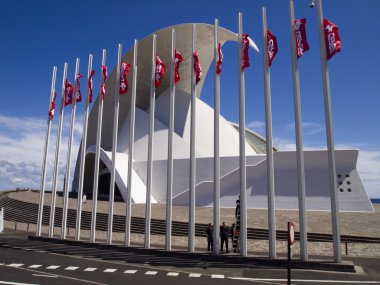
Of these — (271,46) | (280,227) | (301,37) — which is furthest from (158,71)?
(280,227)

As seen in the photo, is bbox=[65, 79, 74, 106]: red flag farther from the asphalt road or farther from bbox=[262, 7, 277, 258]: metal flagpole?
bbox=[262, 7, 277, 258]: metal flagpole

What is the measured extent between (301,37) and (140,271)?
9.47 m

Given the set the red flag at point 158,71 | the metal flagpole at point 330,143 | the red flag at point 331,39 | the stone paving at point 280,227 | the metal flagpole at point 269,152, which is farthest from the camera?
the red flag at point 158,71

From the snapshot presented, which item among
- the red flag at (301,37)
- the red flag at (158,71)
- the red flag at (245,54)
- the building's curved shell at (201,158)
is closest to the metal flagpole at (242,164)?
the red flag at (245,54)

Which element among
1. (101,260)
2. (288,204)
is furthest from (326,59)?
(288,204)

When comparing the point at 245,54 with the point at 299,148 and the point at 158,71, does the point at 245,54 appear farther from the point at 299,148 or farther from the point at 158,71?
the point at 299,148

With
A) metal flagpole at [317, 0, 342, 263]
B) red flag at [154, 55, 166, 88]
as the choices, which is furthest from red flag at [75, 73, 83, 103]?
metal flagpole at [317, 0, 342, 263]

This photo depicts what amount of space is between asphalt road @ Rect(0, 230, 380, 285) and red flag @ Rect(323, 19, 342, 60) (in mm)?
6979

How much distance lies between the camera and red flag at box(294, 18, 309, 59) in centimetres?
1170

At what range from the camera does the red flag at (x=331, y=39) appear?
35.9 feet

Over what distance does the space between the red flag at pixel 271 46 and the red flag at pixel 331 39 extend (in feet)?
5.70

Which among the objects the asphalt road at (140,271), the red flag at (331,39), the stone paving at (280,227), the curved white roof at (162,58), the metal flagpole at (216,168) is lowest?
the asphalt road at (140,271)

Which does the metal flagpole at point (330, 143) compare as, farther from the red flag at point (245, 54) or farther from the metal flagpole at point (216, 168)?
the metal flagpole at point (216, 168)

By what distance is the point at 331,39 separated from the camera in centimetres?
1115
